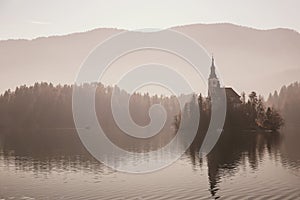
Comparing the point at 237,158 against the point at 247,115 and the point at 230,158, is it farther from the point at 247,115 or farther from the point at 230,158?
the point at 247,115

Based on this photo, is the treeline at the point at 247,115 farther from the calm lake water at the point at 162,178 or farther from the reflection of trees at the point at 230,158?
the calm lake water at the point at 162,178

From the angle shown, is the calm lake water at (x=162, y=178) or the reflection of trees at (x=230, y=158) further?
the reflection of trees at (x=230, y=158)

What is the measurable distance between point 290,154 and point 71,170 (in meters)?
45.2

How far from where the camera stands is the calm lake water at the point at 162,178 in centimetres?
5291

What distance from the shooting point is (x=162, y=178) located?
6562 centimetres

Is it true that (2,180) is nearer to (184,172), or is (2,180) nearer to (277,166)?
(184,172)

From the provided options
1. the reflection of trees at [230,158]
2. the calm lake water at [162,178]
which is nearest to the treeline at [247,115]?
the reflection of trees at [230,158]

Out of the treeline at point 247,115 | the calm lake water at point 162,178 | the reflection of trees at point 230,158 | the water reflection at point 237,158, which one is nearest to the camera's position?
the calm lake water at point 162,178

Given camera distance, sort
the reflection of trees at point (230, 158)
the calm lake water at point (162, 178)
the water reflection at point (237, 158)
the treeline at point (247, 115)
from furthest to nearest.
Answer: the treeline at point (247, 115)
the water reflection at point (237, 158)
the reflection of trees at point (230, 158)
the calm lake water at point (162, 178)

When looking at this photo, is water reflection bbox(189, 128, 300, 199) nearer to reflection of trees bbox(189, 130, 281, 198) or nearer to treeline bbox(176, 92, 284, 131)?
reflection of trees bbox(189, 130, 281, 198)

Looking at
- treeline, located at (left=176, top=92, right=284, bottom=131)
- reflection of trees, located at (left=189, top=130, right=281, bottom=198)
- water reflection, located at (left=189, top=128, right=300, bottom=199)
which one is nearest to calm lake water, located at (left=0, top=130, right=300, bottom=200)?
water reflection, located at (left=189, top=128, right=300, bottom=199)

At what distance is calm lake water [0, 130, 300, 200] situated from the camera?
52906 mm

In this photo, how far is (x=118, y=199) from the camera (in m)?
49.8

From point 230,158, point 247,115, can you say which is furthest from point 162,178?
point 247,115
